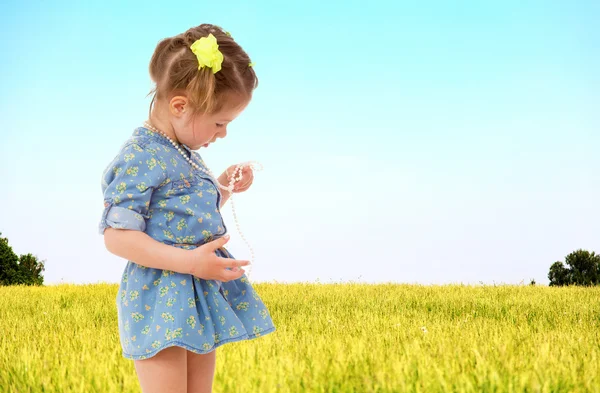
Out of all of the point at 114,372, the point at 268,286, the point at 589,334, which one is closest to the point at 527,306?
the point at 589,334

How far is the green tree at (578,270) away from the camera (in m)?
10.9

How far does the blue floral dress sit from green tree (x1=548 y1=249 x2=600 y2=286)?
374 inches

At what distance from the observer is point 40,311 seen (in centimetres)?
675

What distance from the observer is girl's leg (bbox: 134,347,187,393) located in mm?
2594

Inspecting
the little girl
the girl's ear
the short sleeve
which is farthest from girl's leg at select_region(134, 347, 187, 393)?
the girl's ear

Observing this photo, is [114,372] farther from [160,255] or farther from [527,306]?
[527,306]

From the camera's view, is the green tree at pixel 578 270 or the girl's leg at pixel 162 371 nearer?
the girl's leg at pixel 162 371

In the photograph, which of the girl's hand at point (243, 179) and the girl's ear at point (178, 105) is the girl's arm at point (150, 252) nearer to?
the girl's ear at point (178, 105)

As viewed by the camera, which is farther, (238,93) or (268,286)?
(268,286)

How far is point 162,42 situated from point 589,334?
13.4 feet

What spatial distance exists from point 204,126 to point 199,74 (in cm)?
23

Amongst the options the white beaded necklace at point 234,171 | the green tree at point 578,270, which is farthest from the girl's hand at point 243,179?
the green tree at point 578,270

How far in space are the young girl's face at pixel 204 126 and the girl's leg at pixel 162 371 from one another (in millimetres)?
942

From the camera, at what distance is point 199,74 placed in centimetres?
261
